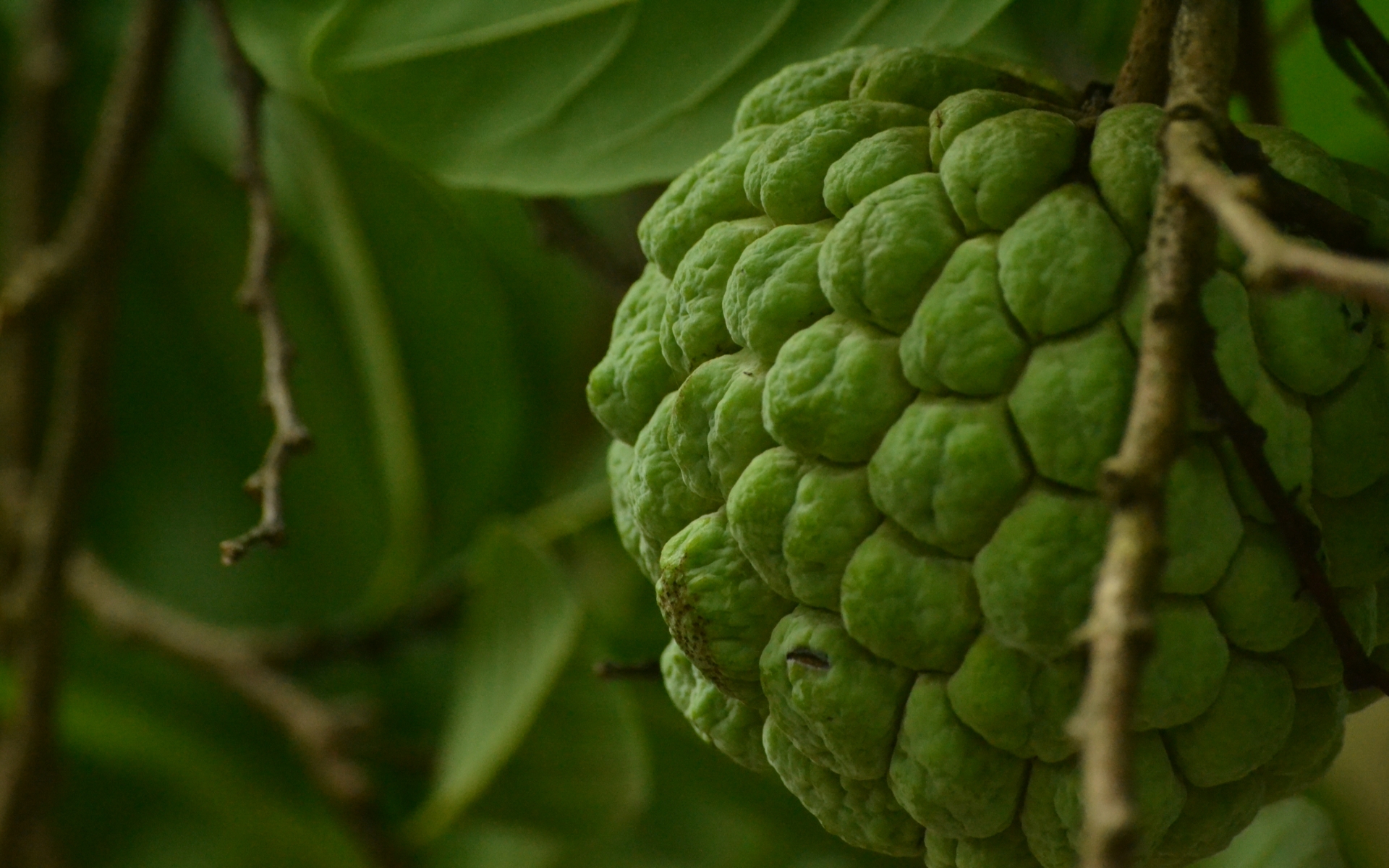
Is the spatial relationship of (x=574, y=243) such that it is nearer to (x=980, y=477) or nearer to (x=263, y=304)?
(x=263, y=304)

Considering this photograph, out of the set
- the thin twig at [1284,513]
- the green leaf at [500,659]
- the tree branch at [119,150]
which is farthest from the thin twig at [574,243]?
the thin twig at [1284,513]

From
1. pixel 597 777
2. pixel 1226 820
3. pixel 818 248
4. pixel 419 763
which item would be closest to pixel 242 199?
pixel 419 763

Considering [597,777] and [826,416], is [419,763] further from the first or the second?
[826,416]

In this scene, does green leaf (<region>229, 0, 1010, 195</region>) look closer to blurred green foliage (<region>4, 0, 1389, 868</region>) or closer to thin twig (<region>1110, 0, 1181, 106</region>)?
blurred green foliage (<region>4, 0, 1389, 868</region>)

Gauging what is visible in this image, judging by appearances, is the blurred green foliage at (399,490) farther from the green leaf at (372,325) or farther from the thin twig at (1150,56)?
the thin twig at (1150,56)

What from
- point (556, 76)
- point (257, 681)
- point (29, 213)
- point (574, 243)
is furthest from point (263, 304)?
point (29, 213)
